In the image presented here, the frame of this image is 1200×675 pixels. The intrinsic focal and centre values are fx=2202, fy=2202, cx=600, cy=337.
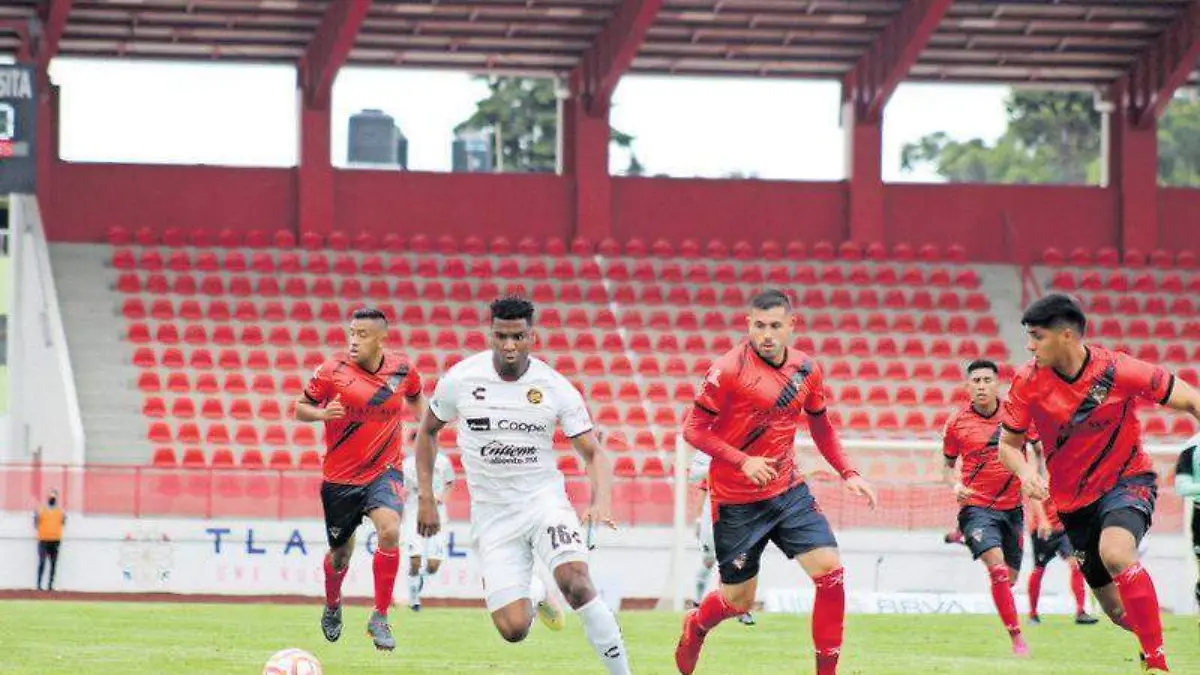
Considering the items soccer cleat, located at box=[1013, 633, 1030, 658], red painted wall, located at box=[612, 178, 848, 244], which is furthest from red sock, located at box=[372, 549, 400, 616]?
red painted wall, located at box=[612, 178, 848, 244]

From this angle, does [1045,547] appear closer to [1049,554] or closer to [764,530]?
[1049,554]

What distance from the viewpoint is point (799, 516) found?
12258 mm

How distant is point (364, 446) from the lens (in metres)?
15.5

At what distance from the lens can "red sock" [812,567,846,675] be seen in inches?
470

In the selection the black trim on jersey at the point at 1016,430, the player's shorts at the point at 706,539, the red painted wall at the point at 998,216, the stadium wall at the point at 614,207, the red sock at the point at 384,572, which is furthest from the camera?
the red painted wall at the point at 998,216

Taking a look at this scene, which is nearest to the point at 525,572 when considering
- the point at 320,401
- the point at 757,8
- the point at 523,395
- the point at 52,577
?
the point at 523,395

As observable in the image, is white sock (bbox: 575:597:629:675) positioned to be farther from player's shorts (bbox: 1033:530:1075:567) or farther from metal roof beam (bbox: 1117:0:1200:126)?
metal roof beam (bbox: 1117:0:1200:126)

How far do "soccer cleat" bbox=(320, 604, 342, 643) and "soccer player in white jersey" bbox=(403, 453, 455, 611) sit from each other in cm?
549

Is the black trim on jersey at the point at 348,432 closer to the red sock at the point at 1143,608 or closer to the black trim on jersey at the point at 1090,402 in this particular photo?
the black trim on jersey at the point at 1090,402

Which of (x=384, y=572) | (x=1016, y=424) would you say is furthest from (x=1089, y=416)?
(x=384, y=572)

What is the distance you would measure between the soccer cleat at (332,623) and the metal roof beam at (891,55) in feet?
64.3

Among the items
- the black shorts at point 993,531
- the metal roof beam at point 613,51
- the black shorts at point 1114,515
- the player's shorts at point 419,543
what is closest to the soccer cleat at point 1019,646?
the black shorts at point 993,531

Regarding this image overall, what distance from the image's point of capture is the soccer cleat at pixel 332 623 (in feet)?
51.0

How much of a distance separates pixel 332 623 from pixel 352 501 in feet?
2.89
